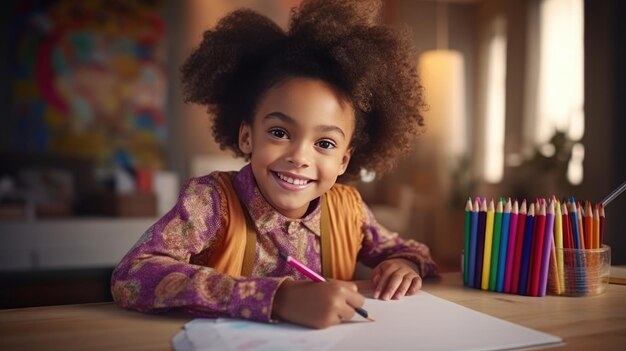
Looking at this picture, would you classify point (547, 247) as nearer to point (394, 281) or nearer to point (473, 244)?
point (473, 244)

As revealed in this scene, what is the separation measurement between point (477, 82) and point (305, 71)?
4549 mm

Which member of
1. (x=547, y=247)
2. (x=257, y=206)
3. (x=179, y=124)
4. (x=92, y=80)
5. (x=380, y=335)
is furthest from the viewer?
(x=179, y=124)

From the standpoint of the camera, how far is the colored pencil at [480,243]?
83cm

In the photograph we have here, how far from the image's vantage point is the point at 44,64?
3.71m

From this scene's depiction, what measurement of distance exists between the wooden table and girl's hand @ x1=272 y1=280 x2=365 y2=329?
127 millimetres

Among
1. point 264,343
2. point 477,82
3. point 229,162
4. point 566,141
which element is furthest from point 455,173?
point 264,343

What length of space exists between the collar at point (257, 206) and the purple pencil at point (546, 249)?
1.35ft

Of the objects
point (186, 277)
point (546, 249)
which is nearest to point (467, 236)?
point (546, 249)

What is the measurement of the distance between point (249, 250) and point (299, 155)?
0.19m

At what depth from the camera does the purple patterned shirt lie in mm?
641

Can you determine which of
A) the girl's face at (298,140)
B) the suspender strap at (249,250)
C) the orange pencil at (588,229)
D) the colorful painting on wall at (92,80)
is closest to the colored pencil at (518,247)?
the orange pencil at (588,229)

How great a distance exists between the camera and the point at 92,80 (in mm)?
3830

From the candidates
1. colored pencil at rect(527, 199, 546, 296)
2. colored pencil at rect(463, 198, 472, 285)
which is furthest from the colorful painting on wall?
colored pencil at rect(527, 199, 546, 296)

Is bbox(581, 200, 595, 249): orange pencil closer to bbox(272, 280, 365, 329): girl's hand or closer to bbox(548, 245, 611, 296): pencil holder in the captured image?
bbox(548, 245, 611, 296): pencil holder
